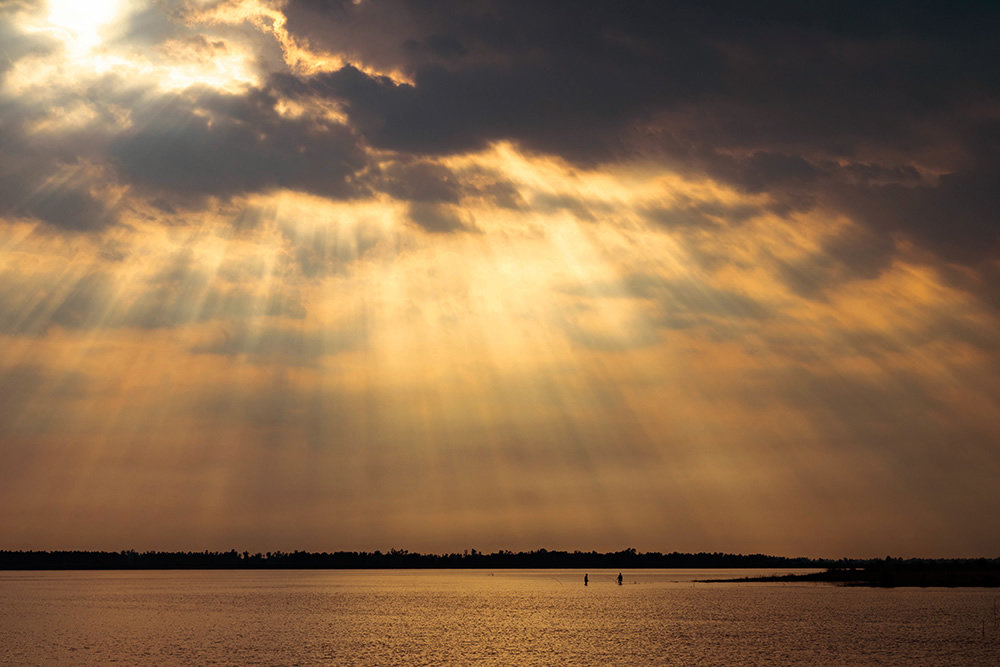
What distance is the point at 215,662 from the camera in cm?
6488

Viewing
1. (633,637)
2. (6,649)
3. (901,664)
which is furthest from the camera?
(633,637)

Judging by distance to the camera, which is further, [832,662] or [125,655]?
[125,655]

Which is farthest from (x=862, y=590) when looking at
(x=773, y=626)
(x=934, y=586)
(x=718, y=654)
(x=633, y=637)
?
(x=718, y=654)

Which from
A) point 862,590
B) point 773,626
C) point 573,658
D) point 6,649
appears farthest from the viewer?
point 862,590

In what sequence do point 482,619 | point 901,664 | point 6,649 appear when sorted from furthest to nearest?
1. point 482,619
2. point 6,649
3. point 901,664

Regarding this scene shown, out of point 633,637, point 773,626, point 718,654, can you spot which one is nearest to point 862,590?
point 773,626

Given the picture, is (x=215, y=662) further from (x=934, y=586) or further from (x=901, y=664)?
(x=934, y=586)

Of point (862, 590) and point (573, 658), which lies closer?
point (573, 658)

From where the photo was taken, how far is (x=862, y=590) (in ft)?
555

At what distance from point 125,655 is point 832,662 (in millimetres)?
50033

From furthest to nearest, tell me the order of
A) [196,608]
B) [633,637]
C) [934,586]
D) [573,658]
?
1. [934,586]
2. [196,608]
3. [633,637]
4. [573,658]

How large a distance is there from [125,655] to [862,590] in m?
137

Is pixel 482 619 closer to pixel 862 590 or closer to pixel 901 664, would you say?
pixel 901 664

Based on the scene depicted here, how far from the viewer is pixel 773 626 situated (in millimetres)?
92562
